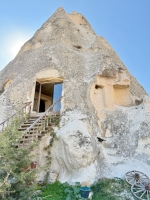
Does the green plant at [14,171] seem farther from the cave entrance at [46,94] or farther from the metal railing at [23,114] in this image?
the cave entrance at [46,94]

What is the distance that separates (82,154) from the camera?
9516mm

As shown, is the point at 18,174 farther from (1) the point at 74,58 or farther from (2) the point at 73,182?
(1) the point at 74,58

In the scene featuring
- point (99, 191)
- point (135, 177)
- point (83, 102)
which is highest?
point (83, 102)

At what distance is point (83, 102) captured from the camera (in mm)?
12820

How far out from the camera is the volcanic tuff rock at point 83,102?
999cm

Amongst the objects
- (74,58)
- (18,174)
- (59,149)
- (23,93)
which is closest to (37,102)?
(23,93)

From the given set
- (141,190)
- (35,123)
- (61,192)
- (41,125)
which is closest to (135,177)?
(141,190)

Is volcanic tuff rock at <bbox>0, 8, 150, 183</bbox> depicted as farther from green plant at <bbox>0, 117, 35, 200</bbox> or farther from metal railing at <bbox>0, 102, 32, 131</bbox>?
green plant at <bbox>0, 117, 35, 200</bbox>

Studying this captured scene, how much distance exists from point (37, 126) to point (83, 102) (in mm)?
3407

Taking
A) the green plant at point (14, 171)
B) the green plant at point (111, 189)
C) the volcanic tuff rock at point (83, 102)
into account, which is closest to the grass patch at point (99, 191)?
the green plant at point (111, 189)

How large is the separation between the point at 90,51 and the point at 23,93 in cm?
709

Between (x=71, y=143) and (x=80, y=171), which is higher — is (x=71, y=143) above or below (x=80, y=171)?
above

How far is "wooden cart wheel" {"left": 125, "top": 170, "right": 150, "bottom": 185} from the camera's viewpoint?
9.05 meters

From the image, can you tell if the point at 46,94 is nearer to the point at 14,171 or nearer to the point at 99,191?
the point at 99,191
